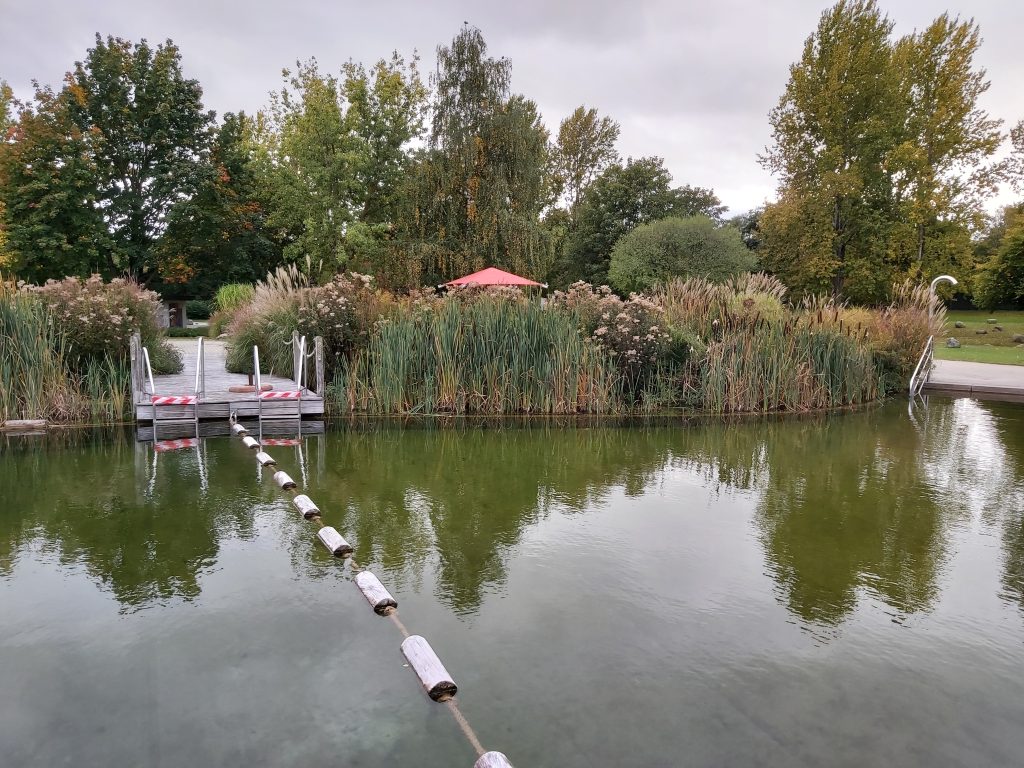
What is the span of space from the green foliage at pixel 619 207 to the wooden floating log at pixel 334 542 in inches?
988

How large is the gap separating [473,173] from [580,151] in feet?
46.7

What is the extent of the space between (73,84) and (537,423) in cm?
2112

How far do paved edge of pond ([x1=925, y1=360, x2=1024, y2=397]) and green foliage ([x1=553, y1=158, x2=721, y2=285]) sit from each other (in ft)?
48.9

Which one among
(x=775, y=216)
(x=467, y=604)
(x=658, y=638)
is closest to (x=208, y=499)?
(x=467, y=604)

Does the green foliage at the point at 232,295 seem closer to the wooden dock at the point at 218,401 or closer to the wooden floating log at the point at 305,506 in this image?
the wooden dock at the point at 218,401

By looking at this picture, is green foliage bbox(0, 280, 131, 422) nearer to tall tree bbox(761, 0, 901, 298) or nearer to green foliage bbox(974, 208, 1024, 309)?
tall tree bbox(761, 0, 901, 298)

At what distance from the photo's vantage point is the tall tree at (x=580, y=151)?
118 ft

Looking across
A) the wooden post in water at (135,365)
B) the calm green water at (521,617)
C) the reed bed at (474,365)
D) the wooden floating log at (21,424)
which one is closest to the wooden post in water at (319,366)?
the reed bed at (474,365)

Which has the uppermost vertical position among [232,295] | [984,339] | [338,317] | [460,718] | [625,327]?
[232,295]

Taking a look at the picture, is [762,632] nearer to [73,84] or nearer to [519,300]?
[519,300]

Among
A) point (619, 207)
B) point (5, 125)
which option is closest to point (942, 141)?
point (619, 207)

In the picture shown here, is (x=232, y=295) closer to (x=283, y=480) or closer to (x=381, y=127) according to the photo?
(x=381, y=127)

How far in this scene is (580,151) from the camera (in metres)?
36.2

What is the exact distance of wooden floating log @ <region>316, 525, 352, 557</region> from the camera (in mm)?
4191
